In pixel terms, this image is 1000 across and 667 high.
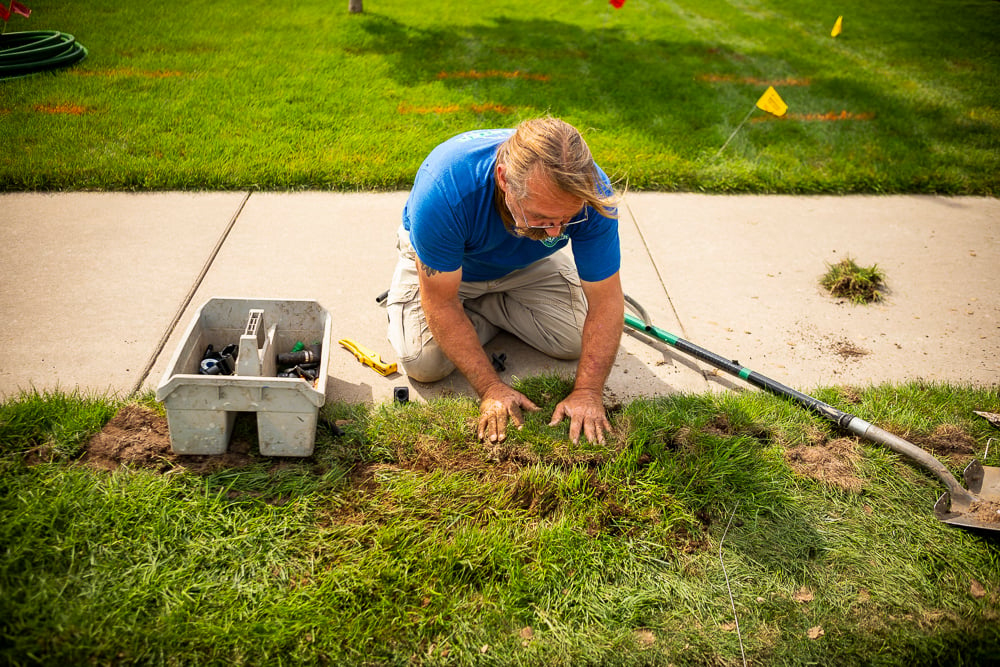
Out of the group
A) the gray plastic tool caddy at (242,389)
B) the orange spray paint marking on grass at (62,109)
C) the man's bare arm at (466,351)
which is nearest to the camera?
the gray plastic tool caddy at (242,389)

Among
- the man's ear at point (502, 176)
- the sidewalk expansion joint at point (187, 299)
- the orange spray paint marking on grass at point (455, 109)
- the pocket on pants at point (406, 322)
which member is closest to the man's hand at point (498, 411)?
the pocket on pants at point (406, 322)

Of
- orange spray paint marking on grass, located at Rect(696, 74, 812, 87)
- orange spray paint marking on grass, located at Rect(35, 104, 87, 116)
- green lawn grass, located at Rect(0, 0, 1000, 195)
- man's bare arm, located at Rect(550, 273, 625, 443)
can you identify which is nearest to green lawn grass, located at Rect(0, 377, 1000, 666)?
man's bare arm, located at Rect(550, 273, 625, 443)

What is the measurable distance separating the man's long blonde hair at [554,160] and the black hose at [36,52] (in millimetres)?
5152

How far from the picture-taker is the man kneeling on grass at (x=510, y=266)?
2.32 meters

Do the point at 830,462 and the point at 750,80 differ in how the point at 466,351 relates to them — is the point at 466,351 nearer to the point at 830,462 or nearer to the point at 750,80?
the point at 830,462

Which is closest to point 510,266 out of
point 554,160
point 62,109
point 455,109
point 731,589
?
point 554,160

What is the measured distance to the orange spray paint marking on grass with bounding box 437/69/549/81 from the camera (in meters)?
6.25

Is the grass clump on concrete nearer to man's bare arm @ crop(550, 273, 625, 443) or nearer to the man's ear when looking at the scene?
man's bare arm @ crop(550, 273, 625, 443)

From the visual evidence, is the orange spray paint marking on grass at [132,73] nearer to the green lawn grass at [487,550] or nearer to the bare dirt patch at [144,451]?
the green lawn grass at [487,550]

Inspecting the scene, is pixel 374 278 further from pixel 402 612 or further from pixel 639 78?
pixel 639 78

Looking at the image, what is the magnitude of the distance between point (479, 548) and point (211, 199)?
126 inches

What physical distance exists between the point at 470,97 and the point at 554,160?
13.0 feet

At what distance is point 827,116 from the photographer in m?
6.06

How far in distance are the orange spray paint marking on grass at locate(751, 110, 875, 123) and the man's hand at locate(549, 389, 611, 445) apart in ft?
13.6
